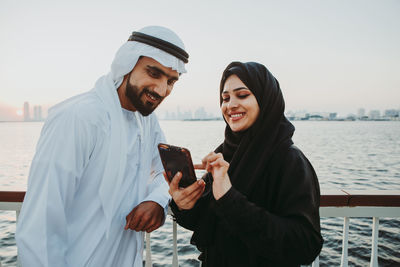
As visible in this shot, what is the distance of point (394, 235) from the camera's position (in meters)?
8.74

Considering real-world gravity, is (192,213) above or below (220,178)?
below

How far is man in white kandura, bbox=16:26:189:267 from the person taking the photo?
115 cm

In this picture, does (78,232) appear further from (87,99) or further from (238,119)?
(238,119)

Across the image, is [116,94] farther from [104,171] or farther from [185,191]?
[185,191]

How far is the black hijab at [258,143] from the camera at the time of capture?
1.42 metres

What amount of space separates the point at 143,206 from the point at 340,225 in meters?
10.3

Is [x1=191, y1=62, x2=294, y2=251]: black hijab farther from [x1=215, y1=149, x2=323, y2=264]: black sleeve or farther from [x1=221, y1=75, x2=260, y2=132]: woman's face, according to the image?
[x1=215, y1=149, x2=323, y2=264]: black sleeve

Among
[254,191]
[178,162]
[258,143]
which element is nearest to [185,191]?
[178,162]

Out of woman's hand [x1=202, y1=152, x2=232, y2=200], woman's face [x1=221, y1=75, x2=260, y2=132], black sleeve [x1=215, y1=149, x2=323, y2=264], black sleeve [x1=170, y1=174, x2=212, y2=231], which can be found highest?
woman's face [x1=221, y1=75, x2=260, y2=132]

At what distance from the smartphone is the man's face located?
32 cm

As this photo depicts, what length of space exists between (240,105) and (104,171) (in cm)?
89

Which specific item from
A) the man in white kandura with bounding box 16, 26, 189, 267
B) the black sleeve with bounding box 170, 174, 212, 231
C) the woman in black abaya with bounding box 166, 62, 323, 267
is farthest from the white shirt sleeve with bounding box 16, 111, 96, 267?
the black sleeve with bounding box 170, 174, 212, 231

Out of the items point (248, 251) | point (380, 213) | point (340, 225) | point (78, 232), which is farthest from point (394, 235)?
point (78, 232)

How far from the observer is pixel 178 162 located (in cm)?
137
